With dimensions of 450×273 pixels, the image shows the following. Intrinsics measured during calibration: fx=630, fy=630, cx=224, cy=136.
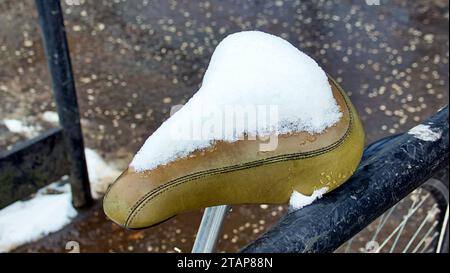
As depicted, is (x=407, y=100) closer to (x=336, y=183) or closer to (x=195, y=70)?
(x=195, y=70)

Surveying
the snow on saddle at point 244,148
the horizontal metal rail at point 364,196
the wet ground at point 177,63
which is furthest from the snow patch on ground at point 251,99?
the wet ground at point 177,63

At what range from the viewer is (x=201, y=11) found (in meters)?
4.56

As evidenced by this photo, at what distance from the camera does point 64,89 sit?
8.71 feet

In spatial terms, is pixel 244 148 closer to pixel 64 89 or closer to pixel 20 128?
pixel 64 89

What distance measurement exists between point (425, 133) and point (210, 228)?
1.38 feet

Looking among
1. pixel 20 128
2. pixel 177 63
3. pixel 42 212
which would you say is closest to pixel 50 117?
pixel 20 128

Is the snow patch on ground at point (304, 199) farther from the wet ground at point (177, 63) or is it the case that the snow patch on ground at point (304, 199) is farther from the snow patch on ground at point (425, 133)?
the wet ground at point (177, 63)

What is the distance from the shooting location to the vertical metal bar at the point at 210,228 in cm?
114

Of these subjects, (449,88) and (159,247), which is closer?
(159,247)

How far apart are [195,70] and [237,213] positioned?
1249 millimetres

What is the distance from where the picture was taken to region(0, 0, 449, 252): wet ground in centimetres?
302

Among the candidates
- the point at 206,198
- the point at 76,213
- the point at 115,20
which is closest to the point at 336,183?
the point at 206,198

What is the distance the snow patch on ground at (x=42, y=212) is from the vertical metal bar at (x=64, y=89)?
0.09m

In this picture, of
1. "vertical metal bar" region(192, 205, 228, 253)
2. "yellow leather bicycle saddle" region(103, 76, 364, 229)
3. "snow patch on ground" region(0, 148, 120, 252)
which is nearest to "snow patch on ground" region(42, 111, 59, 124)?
"snow patch on ground" region(0, 148, 120, 252)
